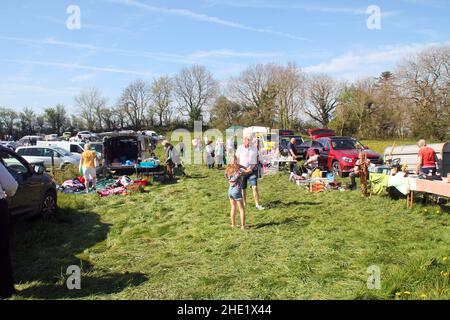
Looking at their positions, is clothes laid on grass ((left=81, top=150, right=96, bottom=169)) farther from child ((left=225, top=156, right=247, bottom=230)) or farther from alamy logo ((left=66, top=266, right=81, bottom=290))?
alamy logo ((left=66, top=266, right=81, bottom=290))

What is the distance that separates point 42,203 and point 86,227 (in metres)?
1.14

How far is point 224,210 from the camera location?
957cm

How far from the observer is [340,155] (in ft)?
48.0

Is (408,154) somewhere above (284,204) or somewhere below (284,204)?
above

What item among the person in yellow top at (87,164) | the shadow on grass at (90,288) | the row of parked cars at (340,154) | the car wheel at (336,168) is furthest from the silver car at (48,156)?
the shadow on grass at (90,288)

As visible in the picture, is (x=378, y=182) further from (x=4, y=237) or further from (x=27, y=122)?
(x=27, y=122)

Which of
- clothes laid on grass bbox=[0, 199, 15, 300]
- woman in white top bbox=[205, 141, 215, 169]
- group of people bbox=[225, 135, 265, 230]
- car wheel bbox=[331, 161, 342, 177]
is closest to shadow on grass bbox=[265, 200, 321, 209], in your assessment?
group of people bbox=[225, 135, 265, 230]

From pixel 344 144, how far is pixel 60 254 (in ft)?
39.0

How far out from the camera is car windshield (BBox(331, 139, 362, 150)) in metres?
15.2

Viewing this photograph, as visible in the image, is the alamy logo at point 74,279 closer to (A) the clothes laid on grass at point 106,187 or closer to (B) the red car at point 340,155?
(A) the clothes laid on grass at point 106,187

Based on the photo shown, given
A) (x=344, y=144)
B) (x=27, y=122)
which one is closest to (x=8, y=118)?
(x=27, y=122)

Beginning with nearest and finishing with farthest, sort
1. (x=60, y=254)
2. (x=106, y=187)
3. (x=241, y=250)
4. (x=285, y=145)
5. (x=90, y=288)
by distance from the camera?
(x=90, y=288), (x=241, y=250), (x=60, y=254), (x=106, y=187), (x=285, y=145)

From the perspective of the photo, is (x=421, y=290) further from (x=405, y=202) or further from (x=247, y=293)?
(x=405, y=202)
